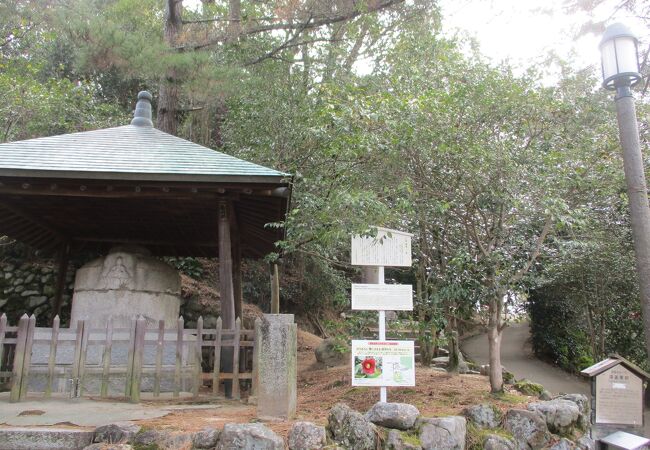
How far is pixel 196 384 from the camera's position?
6.17 meters

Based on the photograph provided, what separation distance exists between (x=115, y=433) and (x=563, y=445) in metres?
4.36

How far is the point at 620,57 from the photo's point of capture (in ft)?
14.0

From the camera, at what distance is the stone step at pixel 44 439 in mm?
4355

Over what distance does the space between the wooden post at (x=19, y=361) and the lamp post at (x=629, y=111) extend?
6.54m

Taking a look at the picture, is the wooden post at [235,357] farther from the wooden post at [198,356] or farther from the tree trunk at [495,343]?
the tree trunk at [495,343]

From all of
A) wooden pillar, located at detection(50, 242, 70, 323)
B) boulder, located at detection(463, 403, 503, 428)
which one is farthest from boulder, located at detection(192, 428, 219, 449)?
wooden pillar, located at detection(50, 242, 70, 323)

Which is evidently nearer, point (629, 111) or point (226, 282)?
point (629, 111)

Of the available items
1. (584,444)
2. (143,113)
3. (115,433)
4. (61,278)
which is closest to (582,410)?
(584,444)

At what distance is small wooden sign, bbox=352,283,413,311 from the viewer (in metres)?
5.84

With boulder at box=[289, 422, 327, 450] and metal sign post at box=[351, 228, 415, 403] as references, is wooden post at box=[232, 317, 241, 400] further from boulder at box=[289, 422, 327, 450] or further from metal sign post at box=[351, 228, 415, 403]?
boulder at box=[289, 422, 327, 450]

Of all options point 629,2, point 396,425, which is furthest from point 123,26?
point 396,425

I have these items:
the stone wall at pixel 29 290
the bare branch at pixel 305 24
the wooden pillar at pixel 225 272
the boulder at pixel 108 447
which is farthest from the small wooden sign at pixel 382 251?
the stone wall at pixel 29 290

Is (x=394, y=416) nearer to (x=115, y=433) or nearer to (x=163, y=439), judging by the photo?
(x=163, y=439)

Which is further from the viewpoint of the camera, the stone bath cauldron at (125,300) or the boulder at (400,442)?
the stone bath cauldron at (125,300)
